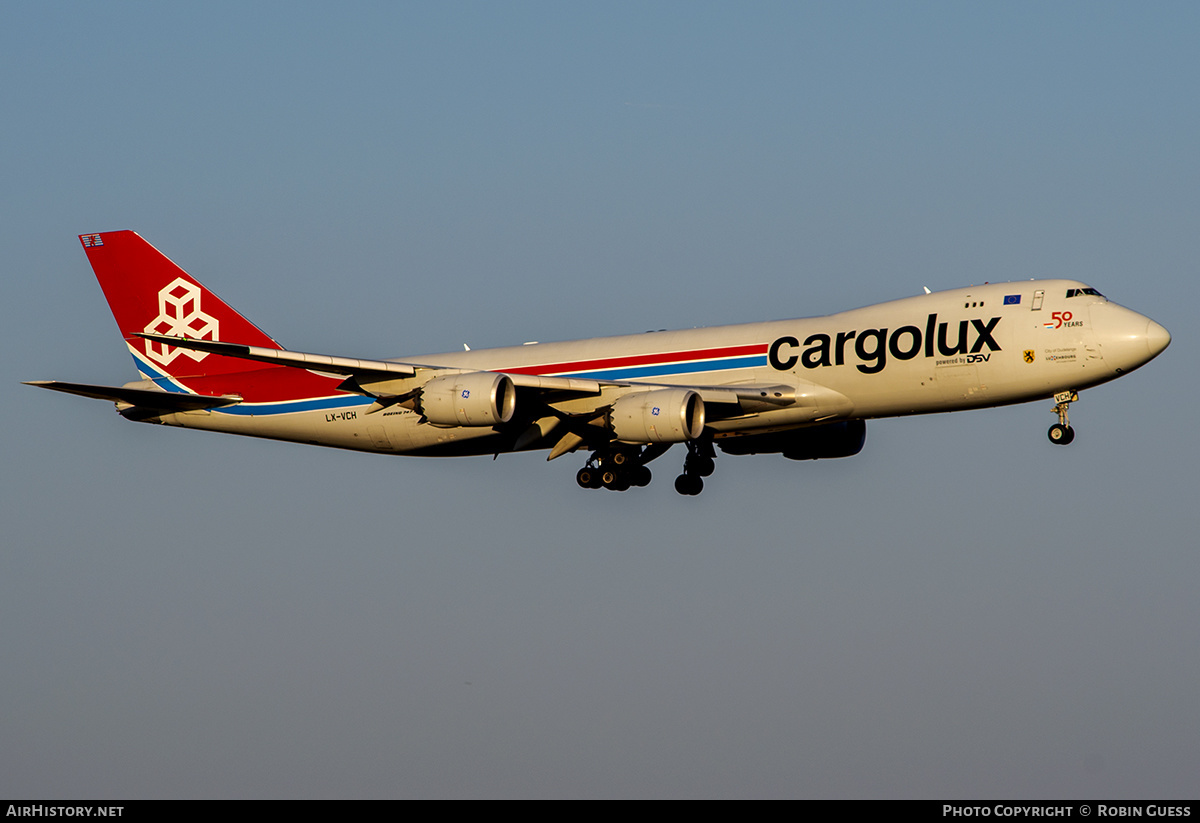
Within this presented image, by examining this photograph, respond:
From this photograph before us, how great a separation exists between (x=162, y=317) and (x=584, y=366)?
1561cm

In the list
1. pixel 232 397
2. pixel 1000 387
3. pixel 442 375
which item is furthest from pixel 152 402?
pixel 1000 387

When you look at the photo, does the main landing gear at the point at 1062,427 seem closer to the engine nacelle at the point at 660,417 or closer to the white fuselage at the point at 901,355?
the white fuselage at the point at 901,355

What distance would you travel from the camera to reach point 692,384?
46.3 meters

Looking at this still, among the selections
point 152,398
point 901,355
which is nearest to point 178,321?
point 152,398

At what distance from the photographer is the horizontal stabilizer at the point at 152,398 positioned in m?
46.3

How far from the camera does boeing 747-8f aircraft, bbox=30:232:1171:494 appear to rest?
42.9m

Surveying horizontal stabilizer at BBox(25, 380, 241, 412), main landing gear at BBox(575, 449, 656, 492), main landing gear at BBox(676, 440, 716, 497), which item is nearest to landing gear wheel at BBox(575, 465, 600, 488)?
main landing gear at BBox(575, 449, 656, 492)

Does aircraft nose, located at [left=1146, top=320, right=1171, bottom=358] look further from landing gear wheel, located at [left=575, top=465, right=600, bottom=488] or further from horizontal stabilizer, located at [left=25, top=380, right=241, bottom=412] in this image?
horizontal stabilizer, located at [left=25, top=380, right=241, bottom=412]

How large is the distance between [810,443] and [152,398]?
21.3 meters

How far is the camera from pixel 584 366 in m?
48.2

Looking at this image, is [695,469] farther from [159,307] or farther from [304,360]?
[159,307]

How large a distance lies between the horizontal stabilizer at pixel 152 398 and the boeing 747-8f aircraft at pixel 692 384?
0.20 feet

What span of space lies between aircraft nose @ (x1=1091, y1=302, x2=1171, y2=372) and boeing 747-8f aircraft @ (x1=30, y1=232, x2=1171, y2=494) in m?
0.04

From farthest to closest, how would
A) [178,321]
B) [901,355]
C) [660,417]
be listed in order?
[178,321], [901,355], [660,417]
